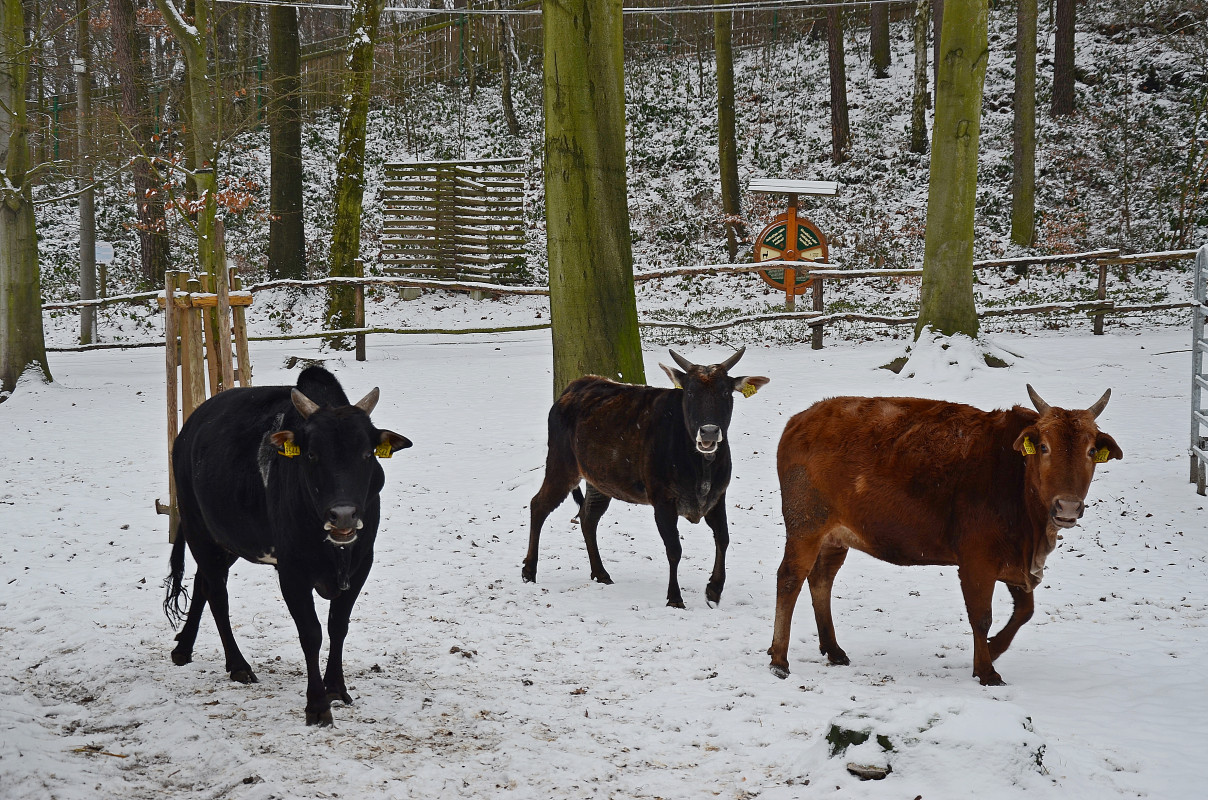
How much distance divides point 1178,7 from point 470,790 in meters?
29.2

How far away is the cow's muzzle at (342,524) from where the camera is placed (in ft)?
13.6

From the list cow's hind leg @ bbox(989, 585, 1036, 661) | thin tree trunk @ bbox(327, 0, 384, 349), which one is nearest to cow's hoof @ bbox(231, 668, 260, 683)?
cow's hind leg @ bbox(989, 585, 1036, 661)

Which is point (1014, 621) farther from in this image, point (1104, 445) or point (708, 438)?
point (708, 438)

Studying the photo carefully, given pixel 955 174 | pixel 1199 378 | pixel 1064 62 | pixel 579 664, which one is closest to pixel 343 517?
pixel 579 664

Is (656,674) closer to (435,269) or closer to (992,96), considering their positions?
(435,269)

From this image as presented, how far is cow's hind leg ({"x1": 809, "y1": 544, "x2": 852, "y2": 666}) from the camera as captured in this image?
5.18m

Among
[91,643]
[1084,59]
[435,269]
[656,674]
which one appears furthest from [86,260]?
[1084,59]

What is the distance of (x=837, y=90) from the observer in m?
24.5

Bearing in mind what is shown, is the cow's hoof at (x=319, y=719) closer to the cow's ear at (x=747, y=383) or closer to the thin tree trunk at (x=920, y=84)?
the cow's ear at (x=747, y=383)

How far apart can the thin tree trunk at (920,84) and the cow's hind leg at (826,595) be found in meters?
21.5

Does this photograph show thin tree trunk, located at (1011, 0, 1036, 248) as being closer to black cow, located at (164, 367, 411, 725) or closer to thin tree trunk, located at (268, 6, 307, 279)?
thin tree trunk, located at (268, 6, 307, 279)

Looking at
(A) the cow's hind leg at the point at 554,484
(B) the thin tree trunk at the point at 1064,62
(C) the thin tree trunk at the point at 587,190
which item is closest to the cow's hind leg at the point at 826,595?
(A) the cow's hind leg at the point at 554,484

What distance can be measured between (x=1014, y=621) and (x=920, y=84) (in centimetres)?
2203

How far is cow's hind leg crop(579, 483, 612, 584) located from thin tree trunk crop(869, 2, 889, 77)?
80.6 ft
